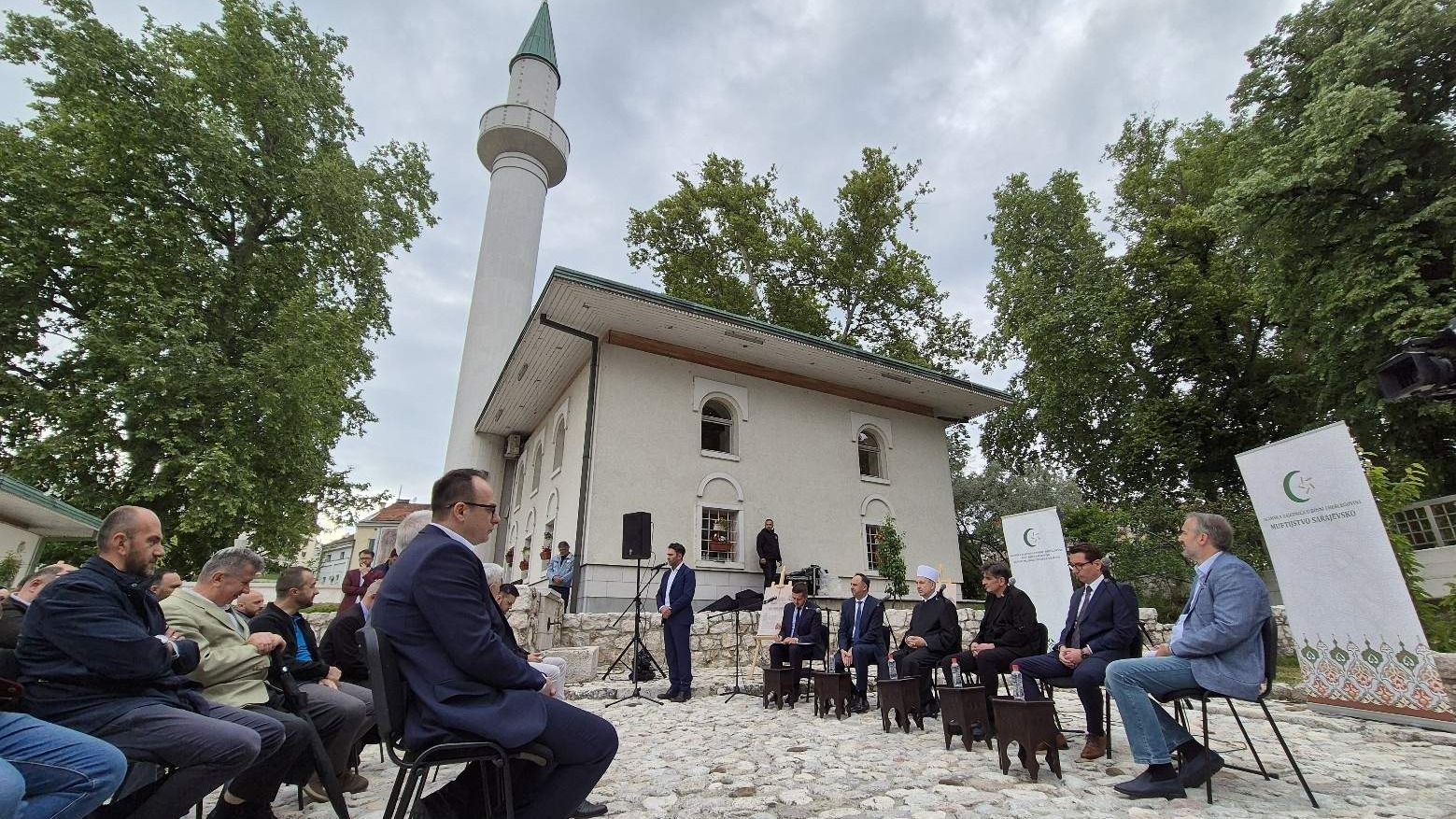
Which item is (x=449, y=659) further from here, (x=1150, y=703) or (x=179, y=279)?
(x=179, y=279)

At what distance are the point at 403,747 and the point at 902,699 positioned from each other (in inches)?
172

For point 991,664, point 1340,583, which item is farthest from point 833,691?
point 1340,583

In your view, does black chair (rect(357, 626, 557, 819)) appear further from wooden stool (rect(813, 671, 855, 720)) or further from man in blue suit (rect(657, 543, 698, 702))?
man in blue suit (rect(657, 543, 698, 702))

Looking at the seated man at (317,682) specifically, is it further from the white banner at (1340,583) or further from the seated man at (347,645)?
the white banner at (1340,583)

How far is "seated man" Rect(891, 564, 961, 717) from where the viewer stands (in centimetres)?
592

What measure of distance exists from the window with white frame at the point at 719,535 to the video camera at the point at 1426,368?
10005mm

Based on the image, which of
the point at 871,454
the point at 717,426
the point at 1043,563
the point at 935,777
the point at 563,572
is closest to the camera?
the point at 935,777

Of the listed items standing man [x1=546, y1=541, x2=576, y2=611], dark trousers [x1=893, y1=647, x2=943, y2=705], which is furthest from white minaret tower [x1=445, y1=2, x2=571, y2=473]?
dark trousers [x1=893, y1=647, x2=943, y2=705]

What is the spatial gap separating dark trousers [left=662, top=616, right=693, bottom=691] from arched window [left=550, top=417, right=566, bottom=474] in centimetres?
692

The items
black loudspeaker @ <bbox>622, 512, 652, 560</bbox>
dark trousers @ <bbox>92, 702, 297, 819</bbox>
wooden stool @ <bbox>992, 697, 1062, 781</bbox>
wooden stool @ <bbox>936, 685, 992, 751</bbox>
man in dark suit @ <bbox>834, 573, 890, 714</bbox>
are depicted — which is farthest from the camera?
black loudspeaker @ <bbox>622, 512, 652, 560</bbox>

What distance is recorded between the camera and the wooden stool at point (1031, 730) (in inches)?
147

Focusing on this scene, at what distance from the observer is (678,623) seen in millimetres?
7391

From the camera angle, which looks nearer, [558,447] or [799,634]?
[799,634]

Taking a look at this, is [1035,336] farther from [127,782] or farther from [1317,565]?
[127,782]
